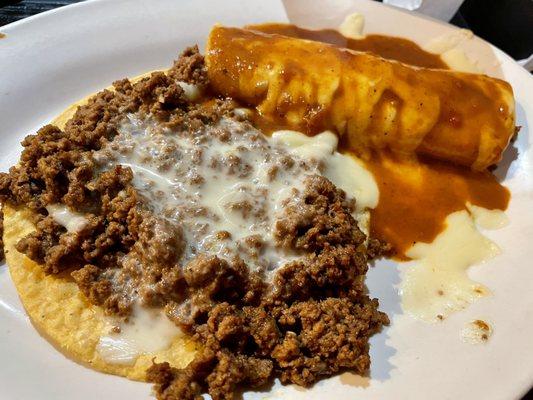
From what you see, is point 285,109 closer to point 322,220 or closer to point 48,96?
point 322,220

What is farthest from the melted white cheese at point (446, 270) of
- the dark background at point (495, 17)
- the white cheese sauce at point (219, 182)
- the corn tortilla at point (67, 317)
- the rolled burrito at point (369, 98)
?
the dark background at point (495, 17)

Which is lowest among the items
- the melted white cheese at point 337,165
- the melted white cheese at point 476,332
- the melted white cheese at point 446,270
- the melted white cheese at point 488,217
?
the melted white cheese at point 476,332

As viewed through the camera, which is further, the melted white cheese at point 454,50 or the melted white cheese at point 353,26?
the melted white cheese at point 353,26

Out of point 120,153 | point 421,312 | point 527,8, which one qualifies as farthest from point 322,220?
point 527,8

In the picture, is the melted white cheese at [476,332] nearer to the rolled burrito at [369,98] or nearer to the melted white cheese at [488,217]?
the melted white cheese at [488,217]

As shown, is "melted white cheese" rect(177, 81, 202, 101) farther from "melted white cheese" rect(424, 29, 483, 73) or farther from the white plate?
"melted white cheese" rect(424, 29, 483, 73)

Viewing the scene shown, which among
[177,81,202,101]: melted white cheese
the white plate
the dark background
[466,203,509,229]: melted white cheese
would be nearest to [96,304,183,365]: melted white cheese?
the white plate
